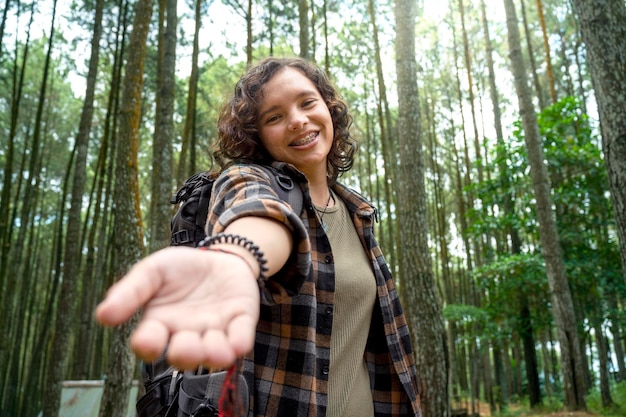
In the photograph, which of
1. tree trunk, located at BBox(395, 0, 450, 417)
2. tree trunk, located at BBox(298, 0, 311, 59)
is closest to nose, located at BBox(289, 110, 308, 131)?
tree trunk, located at BBox(395, 0, 450, 417)

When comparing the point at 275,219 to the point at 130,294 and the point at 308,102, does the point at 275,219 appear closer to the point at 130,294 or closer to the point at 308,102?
the point at 130,294

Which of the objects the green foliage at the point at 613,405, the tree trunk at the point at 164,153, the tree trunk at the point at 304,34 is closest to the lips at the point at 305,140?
the tree trunk at the point at 164,153

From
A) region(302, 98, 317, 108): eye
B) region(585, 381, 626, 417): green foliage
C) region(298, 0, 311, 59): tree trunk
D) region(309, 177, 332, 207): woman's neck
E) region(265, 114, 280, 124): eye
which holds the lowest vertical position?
region(585, 381, 626, 417): green foliage

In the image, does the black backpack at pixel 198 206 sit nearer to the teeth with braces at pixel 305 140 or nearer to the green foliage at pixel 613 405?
the teeth with braces at pixel 305 140

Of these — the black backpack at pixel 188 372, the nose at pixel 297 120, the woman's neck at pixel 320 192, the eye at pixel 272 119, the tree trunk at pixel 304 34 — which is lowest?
the black backpack at pixel 188 372

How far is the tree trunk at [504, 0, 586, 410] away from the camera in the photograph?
7.25m

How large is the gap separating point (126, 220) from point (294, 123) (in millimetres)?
3767

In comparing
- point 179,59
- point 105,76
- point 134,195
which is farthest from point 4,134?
point 134,195

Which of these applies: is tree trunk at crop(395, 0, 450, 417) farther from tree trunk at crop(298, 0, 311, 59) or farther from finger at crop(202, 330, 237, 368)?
finger at crop(202, 330, 237, 368)

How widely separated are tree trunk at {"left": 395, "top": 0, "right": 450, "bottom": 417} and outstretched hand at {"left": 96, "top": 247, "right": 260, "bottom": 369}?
172 inches

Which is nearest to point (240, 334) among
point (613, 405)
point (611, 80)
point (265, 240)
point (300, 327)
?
point (265, 240)

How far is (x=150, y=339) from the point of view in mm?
604

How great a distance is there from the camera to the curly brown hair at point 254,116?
1519mm

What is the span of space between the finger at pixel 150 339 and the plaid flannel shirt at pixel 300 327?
0.27m
